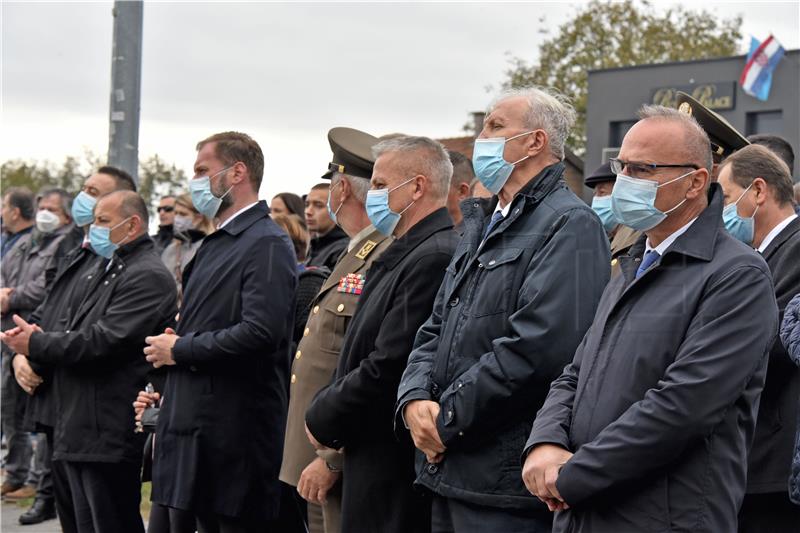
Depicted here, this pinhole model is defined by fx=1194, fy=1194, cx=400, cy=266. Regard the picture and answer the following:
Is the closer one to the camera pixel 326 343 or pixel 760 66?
pixel 326 343

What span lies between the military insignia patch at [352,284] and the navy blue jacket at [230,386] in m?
0.57

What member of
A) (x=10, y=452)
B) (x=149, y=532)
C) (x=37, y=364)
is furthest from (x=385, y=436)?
(x=10, y=452)

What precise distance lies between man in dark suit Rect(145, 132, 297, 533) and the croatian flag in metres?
28.6

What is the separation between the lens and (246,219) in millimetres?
6145

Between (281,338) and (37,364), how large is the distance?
2057 millimetres

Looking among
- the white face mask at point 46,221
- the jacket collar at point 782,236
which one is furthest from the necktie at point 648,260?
the white face mask at point 46,221

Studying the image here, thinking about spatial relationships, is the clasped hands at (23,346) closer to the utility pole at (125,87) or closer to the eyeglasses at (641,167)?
the utility pole at (125,87)

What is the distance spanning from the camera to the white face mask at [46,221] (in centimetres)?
1036

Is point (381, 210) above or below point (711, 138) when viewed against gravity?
below

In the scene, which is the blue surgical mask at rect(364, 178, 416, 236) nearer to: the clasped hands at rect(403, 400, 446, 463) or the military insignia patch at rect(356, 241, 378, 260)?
the military insignia patch at rect(356, 241, 378, 260)

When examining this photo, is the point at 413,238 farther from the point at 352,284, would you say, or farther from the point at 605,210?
the point at 605,210

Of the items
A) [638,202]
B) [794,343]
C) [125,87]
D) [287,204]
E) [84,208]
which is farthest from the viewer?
[287,204]

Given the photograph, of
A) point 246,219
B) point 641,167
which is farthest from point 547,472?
point 246,219

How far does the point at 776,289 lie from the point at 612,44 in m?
36.4
